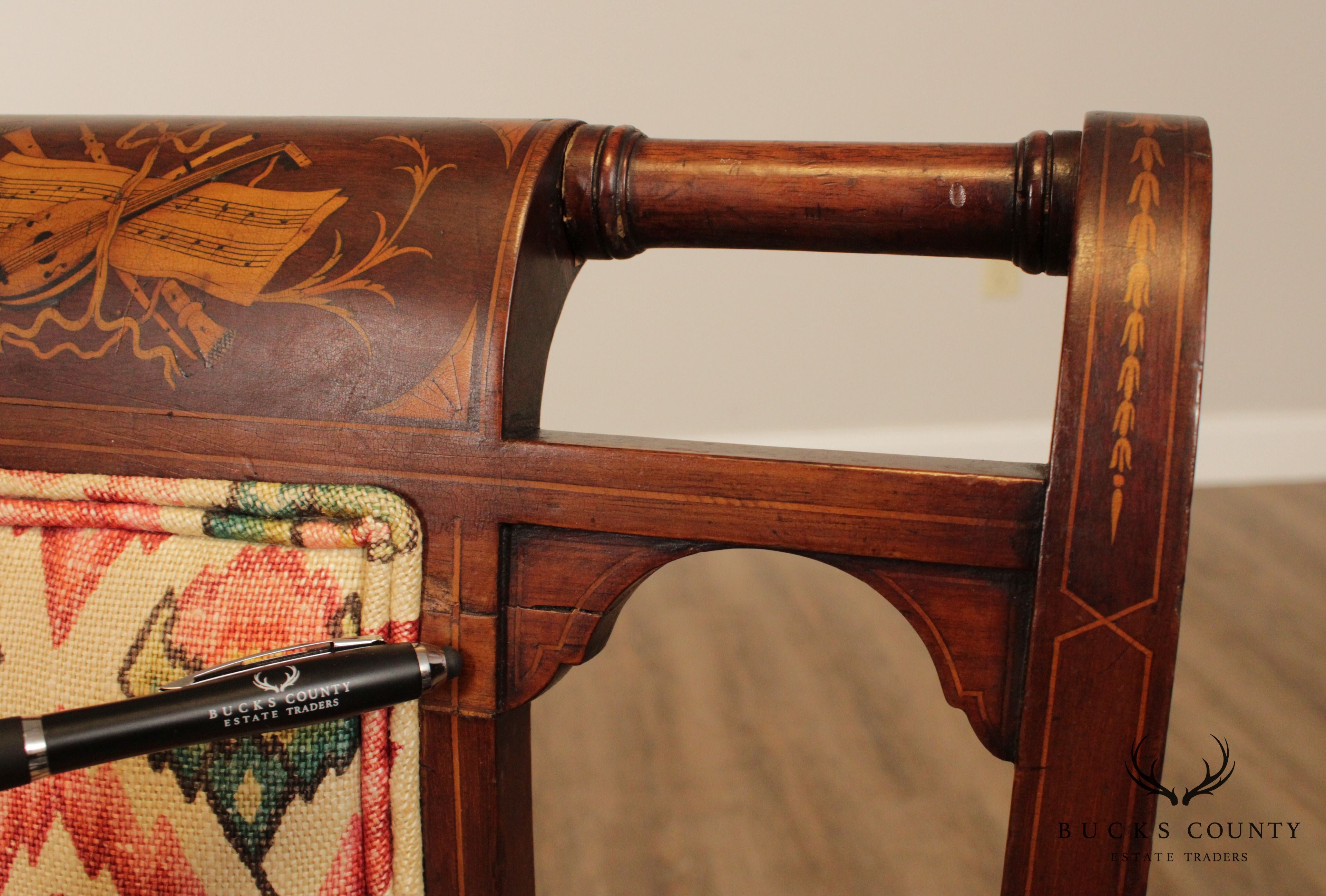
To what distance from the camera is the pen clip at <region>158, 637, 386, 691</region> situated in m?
0.46

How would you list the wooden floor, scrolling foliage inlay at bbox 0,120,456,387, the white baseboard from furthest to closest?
the white baseboard < the wooden floor < scrolling foliage inlay at bbox 0,120,456,387

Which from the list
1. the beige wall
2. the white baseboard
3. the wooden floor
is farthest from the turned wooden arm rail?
the white baseboard

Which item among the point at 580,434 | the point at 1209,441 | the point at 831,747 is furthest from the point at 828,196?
the point at 1209,441

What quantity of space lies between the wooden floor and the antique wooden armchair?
71 centimetres

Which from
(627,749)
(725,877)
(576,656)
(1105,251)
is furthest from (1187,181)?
(627,749)

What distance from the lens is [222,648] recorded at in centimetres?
49

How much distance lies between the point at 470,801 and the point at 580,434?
16cm

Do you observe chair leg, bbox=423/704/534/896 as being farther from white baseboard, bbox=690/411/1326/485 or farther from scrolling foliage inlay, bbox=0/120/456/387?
white baseboard, bbox=690/411/1326/485

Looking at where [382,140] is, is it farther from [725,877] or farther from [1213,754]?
[1213,754]

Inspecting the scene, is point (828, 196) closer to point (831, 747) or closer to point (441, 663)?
point (441, 663)

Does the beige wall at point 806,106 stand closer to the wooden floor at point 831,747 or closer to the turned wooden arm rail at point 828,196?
the wooden floor at point 831,747

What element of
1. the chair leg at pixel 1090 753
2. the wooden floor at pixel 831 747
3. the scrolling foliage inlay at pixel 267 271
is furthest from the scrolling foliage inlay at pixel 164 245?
the wooden floor at pixel 831 747

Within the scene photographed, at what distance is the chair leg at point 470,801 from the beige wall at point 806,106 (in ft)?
5.22

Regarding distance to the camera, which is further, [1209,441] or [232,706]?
[1209,441]
